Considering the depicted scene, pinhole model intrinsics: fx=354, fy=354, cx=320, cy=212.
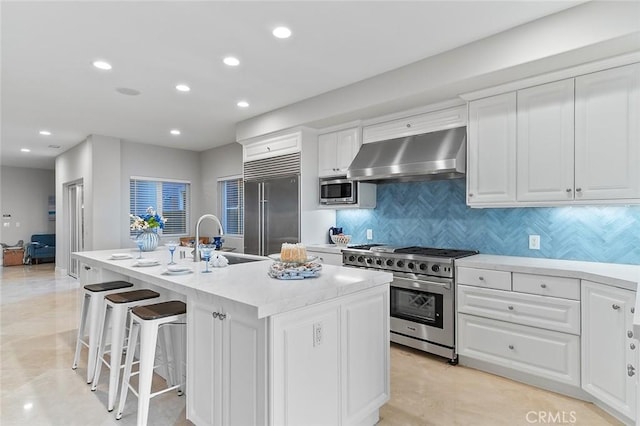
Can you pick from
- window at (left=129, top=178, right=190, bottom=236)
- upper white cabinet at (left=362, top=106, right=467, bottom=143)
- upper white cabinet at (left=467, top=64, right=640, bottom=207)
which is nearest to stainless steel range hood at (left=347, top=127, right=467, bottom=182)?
upper white cabinet at (left=362, top=106, right=467, bottom=143)

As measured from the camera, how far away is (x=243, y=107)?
14.9 feet

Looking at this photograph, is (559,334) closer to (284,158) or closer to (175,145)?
(284,158)

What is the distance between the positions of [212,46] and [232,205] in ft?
14.5

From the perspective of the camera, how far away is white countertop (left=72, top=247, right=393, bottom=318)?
168 cm

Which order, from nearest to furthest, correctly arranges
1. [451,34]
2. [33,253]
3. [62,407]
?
[62,407] < [451,34] < [33,253]

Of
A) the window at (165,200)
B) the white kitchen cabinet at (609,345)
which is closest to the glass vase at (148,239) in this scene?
the window at (165,200)

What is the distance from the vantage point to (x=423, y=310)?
337cm

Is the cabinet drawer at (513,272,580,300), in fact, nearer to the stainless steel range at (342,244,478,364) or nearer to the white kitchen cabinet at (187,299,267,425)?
the stainless steel range at (342,244,478,364)

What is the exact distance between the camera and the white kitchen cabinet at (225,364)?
1666 mm

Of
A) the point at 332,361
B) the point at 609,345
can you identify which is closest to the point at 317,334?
the point at 332,361

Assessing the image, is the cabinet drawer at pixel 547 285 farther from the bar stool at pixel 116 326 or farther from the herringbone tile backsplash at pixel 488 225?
the bar stool at pixel 116 326

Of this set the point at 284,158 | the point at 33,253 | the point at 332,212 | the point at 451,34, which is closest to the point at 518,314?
the point at 451,34

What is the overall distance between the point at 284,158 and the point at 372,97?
5.11ft

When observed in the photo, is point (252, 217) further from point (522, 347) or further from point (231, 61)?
point (522, 347)
